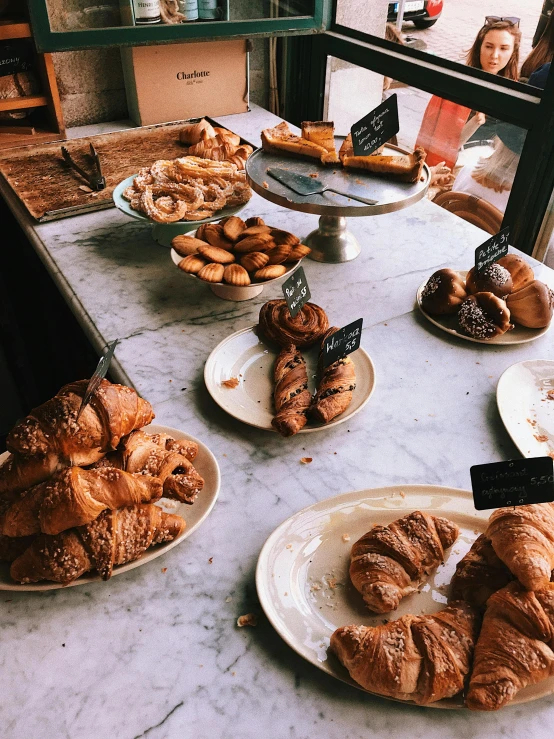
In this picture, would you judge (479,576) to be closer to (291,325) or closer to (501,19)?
(291,325)

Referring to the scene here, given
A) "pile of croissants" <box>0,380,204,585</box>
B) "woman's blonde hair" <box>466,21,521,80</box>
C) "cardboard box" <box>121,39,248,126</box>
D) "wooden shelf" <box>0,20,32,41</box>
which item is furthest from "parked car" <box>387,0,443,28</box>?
"pile of croissants" <box>0,380,204,585</box>

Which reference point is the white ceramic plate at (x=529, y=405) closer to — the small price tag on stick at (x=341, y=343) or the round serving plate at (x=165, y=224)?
the small price tag on stick at (x=341, y=343)

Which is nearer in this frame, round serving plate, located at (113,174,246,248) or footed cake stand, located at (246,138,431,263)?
A: footed cake stand, located at (246,138,431,263)

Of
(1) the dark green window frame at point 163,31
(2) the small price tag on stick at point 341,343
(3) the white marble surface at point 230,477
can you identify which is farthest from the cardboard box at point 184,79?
(2) the small price tag on stick at point 341,343

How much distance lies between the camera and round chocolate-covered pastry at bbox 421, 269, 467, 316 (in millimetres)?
1514

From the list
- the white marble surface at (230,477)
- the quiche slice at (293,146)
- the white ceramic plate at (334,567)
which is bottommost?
the white marble surface at (230,477)

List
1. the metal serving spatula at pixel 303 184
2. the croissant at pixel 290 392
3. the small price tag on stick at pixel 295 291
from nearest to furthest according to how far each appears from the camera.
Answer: the croissant at pixel 290 392, the small price tag on stick at pixel 295 291, the metal serving spatula at pixel 303 184

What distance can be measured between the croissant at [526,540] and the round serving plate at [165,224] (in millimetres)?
1216

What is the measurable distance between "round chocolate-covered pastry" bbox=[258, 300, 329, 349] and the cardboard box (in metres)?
1.66

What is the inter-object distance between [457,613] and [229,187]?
1.48 m

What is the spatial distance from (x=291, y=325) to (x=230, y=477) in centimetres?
41

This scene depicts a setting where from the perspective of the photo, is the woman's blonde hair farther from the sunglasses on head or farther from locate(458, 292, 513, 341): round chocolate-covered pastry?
locate(458, 292, 513, 341): round chocolate-covered pastry

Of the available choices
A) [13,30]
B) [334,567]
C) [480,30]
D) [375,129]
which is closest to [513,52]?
[480,30]

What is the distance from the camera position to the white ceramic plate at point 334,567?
0.85 m
